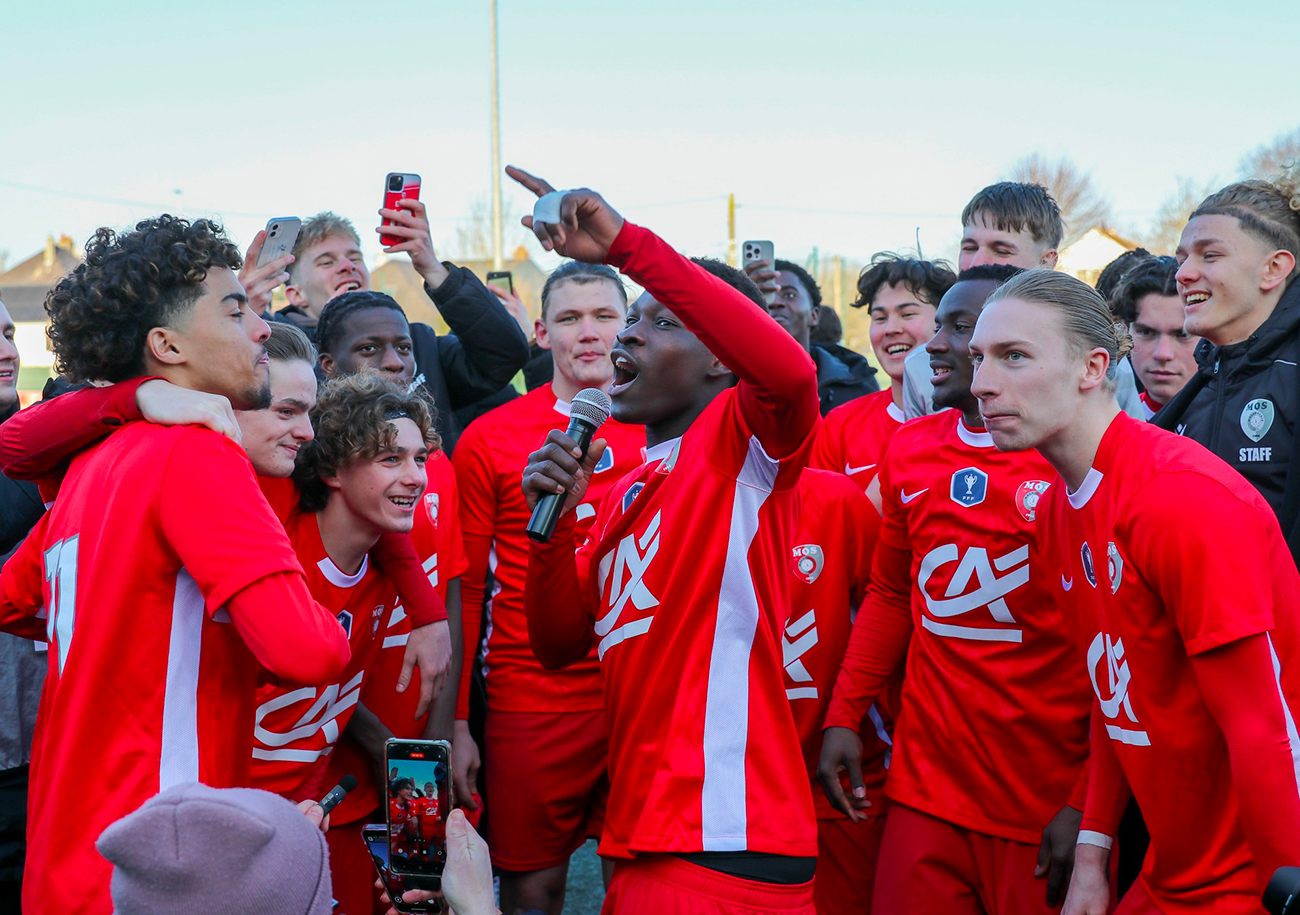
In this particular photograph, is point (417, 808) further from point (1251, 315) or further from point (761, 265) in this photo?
point (761, 265)

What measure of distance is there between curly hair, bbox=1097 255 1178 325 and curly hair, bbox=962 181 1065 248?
18.5 inches

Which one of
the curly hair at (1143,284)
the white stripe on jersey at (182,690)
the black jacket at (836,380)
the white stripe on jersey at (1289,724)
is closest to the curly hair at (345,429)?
the white stripe on jersey at (182,690)

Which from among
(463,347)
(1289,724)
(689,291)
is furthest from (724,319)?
(463,347)

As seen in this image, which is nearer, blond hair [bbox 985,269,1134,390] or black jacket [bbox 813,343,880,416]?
blond hair [bbox 985,269,1134,390]

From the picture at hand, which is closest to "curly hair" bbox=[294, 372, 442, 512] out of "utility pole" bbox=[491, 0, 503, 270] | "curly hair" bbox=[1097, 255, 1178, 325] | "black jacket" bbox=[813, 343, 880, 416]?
"curly hair" bbox=[1097, 255, 1178, 325]

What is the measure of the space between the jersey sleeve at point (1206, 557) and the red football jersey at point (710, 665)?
82 cm

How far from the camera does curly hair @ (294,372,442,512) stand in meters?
3.52

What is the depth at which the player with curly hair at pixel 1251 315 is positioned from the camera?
338cm

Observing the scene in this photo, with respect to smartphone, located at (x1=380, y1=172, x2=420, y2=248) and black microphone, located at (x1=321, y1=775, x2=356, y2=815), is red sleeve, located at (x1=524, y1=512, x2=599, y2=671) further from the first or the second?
smartphone, located at (x1=380, y1=172, x2=420, y2=248)

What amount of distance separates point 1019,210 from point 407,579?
132 inches

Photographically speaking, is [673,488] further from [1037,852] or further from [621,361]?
[1037,852]

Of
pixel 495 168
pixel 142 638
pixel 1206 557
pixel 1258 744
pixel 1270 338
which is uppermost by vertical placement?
pixel 495 168

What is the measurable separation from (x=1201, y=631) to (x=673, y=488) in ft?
4.01

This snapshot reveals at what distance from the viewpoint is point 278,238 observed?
457cm
